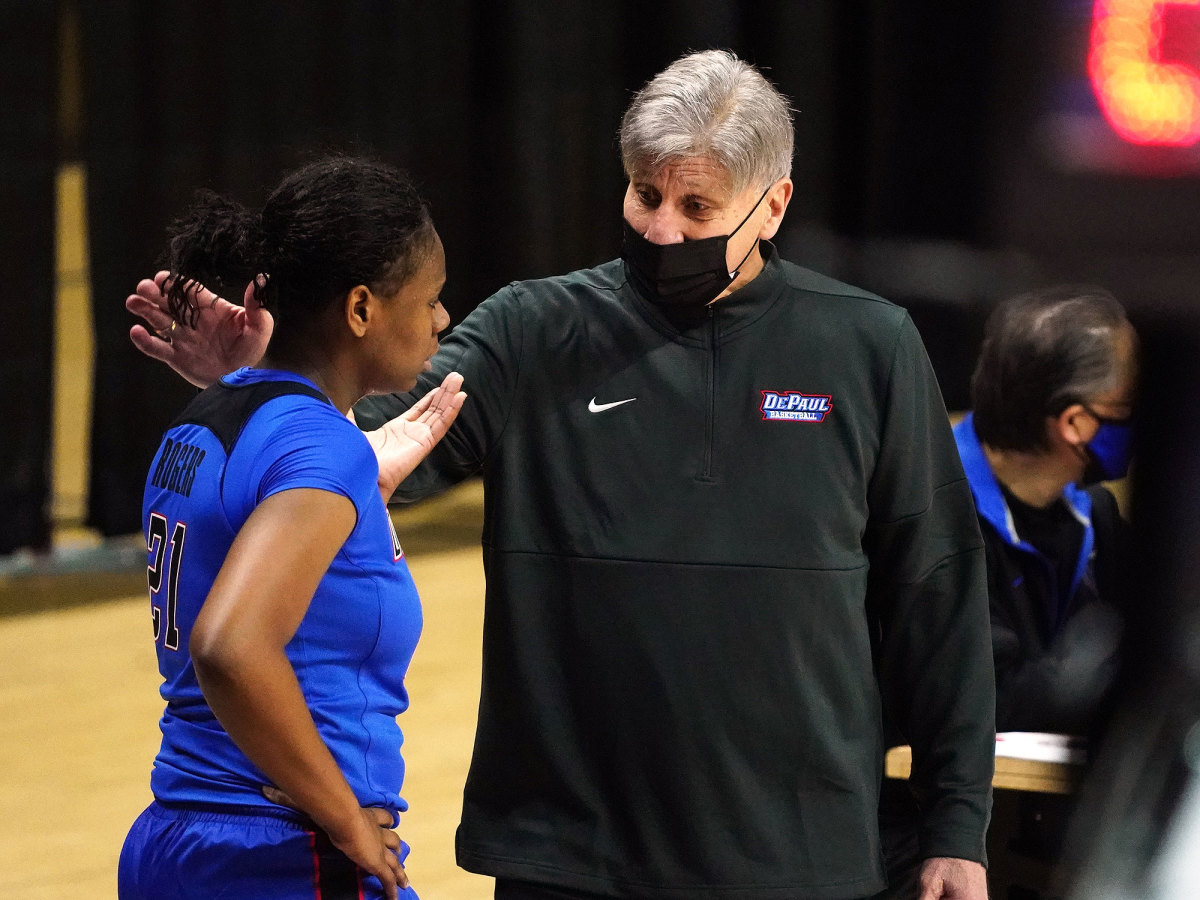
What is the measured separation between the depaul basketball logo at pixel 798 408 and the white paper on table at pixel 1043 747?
0.84m

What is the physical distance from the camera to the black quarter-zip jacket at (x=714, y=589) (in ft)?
5.41

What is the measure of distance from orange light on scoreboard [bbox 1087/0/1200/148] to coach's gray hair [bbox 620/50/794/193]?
522mm

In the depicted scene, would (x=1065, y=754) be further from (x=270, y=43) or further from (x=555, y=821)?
(x=270, y=43)

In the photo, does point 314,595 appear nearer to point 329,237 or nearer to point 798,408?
point 329,237

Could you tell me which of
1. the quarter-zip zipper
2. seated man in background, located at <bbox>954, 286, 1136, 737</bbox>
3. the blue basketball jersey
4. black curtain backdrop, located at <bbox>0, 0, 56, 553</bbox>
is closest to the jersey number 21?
the blue basketball jersey

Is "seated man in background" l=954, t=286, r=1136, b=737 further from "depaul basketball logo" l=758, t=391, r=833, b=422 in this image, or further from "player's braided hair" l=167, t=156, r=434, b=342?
"player's braided hair" l=167, t=156, r=434, b=342

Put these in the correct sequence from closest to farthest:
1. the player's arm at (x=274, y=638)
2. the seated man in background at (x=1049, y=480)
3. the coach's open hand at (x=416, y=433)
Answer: the player's arm at (x=274, y=638) < the coach's open hand at (x=416, y=433) < the seated man in background at (x=1049, y=480)

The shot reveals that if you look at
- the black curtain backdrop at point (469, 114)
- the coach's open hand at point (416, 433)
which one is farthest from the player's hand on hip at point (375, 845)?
the black curtain backdrop at point (469, 114)

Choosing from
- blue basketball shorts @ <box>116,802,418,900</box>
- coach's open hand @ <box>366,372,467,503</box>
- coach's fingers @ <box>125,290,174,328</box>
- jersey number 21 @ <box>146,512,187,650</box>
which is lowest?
blue basketball shorts @ <box>116,802,418,900</box>

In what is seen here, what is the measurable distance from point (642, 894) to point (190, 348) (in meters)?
0.76

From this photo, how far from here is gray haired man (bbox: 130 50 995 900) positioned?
64.9 inches

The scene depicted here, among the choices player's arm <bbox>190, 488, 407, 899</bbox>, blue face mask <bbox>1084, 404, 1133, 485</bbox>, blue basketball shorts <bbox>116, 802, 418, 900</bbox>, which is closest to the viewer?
player's arm <bbox>190, 488, 407, 899</bbox>

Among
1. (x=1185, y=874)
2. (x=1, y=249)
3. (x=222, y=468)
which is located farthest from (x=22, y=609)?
(x=1185, y=874)

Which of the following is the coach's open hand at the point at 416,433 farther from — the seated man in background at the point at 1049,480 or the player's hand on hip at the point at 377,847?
the seated man in background at the point at 1049,480
